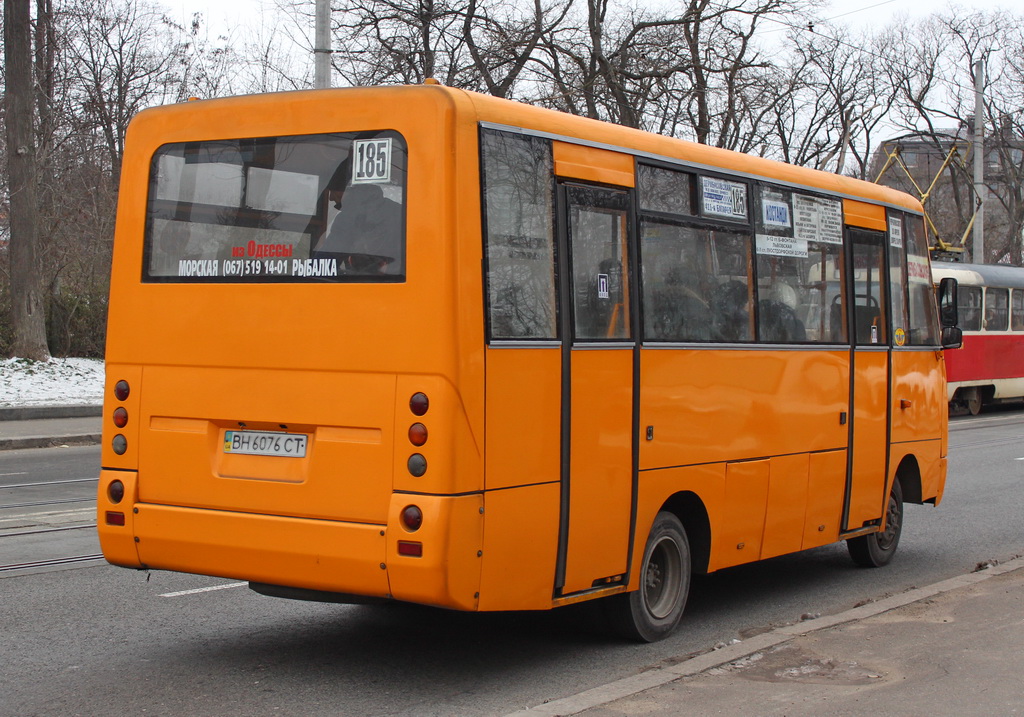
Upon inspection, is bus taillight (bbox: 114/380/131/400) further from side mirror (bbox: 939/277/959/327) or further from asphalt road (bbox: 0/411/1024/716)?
side mirror (bbox: 939/277/959/327)

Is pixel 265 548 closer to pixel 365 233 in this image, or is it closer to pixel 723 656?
pixel 365 233

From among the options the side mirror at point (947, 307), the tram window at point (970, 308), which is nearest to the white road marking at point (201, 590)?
the side mirror at point (947, 307)

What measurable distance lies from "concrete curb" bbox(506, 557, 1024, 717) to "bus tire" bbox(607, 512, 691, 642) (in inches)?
19.3

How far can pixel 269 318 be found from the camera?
5.91 m

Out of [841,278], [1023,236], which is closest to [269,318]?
[841,278]

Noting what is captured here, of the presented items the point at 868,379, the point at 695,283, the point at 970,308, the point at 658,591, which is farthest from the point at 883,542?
the point at 970,308

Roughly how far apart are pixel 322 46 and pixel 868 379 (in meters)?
10.9

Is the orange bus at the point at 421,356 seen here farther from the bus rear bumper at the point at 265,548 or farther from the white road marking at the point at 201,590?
the white road marking at the point at 201,590

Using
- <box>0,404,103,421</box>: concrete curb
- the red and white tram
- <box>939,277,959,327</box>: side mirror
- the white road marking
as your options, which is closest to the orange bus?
the white road marking

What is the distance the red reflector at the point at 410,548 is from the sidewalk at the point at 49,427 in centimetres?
1349

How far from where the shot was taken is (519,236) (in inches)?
Result: 233

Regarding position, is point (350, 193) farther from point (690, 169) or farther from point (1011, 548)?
point (1011, 548)

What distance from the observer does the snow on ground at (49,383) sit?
21391 mm

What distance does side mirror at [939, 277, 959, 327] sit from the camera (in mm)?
10297
